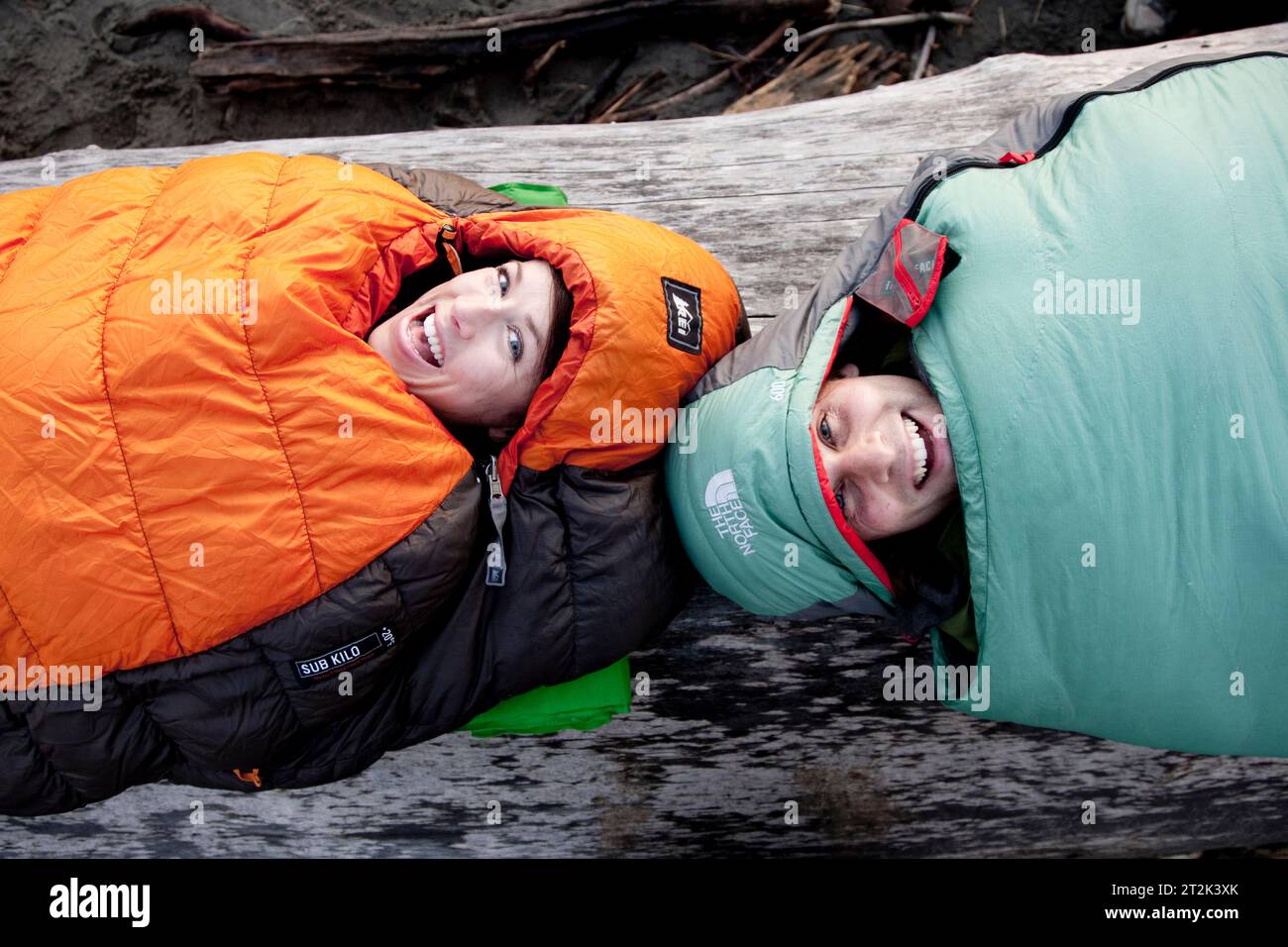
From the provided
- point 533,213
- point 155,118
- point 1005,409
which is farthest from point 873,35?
point 155,118

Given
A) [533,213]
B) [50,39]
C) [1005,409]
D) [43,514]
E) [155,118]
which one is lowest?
[43,514]

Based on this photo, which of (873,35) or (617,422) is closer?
(617,422)

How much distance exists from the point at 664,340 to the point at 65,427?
0.95 metres

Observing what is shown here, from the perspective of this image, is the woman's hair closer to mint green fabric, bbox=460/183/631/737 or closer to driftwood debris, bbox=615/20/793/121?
mint green fabric, bbox=460/183/631/737

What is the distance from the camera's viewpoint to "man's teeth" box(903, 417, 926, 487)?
1587 millimetres

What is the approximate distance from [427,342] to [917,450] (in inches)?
33.8

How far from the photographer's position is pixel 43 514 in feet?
4.86

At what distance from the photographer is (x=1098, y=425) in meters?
1.50

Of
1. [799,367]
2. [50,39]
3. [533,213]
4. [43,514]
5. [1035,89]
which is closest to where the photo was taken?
[43,514]

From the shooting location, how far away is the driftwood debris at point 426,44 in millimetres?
2904

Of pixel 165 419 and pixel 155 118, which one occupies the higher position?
pixel 155 118

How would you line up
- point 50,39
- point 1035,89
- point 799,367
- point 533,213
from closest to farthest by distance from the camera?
1. point 799,367
2. point 533,213
3. point 1035,89
4. point 50,39

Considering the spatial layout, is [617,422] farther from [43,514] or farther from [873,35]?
[873,35]

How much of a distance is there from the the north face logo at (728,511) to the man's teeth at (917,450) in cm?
28
